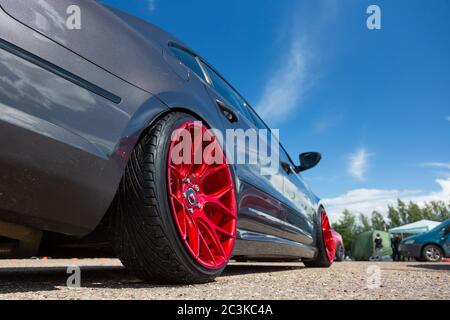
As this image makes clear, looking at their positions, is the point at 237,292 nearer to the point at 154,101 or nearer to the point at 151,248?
the point at 151,248

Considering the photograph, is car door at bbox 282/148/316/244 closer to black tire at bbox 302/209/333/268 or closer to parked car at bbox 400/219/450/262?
black tire at bbox 302/209/333/268

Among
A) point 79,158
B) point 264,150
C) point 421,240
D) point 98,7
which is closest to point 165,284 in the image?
point 79,158

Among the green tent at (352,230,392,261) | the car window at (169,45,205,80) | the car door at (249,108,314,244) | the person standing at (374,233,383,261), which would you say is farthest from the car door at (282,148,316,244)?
the green tent at (352,230,392,261)

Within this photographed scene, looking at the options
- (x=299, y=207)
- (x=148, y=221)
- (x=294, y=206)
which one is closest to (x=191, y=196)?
(x=148, y=221)

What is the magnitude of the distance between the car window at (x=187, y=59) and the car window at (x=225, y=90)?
0.56 ft

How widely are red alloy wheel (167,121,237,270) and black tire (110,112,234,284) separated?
6 cm

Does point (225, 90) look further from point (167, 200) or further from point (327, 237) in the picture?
point (327, 237)

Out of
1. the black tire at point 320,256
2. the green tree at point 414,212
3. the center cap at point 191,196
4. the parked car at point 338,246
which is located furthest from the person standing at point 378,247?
the green tree at point 414,212

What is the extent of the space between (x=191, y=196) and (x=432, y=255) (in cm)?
1252

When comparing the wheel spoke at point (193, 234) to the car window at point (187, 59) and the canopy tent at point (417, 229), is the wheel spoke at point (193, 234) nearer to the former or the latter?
the car window at point (187, 59)

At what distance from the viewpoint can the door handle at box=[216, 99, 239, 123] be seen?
2.55 meters

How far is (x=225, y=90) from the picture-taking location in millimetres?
3068

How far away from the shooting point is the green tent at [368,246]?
20.2 metres

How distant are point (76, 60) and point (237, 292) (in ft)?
3.56
